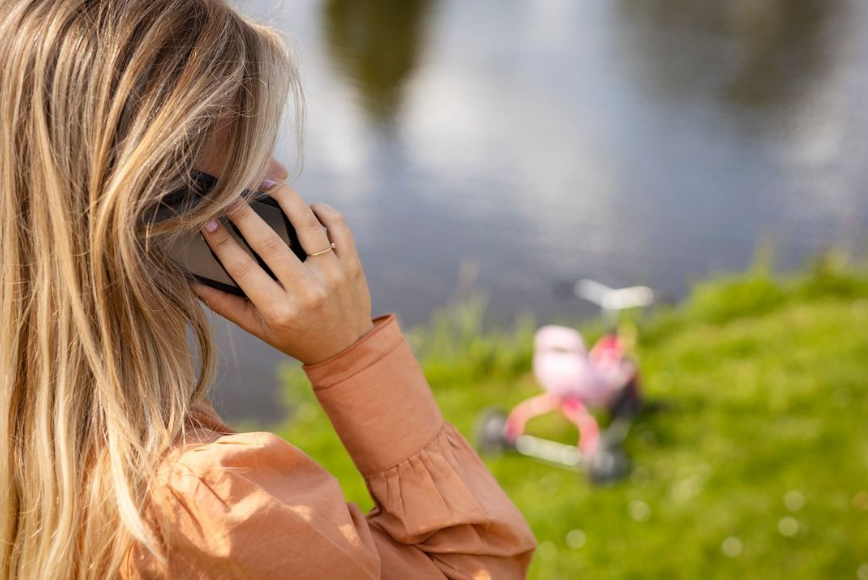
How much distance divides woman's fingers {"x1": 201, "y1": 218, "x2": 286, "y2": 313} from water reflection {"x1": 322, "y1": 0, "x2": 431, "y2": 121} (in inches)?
285

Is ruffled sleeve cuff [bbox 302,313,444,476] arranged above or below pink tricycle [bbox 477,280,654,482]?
above

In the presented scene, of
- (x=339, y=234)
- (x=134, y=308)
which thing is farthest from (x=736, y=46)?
(x=134, y=308)

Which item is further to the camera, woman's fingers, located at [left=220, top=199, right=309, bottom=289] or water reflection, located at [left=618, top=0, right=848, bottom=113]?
water reflection, located at [left=618, top=0, right=848, bottom=113]

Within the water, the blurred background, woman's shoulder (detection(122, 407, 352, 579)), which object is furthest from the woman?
the water

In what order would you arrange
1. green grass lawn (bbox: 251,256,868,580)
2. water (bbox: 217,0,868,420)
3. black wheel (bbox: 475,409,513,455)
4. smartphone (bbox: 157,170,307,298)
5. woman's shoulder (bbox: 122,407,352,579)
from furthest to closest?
water (bbox: 217,0,868,420) < black wheel (bbox: 475,409,513,455) < green grass lawn (bbox: 251,256,868,580) < smartphone (bbox: 157,170,307,298) < woman's shoulder (bbox: 122,407,352,579)

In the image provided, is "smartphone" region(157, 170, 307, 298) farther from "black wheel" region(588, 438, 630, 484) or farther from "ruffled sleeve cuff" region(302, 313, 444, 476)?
"black wheel" region(588, 438, 630, 484)

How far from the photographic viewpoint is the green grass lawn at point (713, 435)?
3.03 meters

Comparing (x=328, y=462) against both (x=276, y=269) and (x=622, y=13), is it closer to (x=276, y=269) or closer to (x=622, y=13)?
(x=276, y=269)

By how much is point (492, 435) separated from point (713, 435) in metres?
0.95

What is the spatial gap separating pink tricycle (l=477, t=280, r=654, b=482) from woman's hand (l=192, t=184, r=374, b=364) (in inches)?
94.5

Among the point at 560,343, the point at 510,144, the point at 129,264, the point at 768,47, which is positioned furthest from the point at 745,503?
the point at 768,47

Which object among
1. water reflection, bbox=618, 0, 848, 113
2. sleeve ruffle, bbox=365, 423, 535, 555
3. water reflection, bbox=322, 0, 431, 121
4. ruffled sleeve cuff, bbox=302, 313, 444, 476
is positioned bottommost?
water reflection, bbox=618, 0, 848, 113

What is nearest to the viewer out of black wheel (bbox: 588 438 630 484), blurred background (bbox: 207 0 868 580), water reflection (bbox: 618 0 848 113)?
blurred background (bbox: 207 0 868 580)

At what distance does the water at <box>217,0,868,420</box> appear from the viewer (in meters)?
5.90
